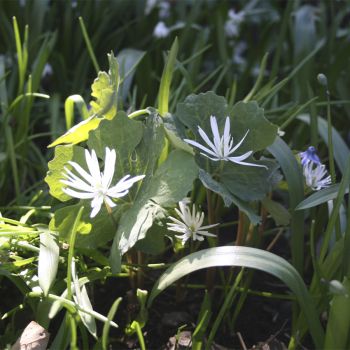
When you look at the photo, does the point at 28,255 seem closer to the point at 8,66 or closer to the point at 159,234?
the point at 159,234

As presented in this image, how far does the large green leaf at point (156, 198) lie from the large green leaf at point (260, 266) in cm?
8

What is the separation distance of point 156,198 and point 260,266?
21 centimetres

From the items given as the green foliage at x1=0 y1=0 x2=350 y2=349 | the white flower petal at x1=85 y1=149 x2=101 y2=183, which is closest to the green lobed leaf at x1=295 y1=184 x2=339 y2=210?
the green foliage at x1=0 y1=0 x2=350 y2=349

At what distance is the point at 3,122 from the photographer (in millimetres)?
1453

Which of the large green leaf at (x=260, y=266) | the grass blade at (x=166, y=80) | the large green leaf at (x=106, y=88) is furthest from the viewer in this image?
the grass blade at (x=166, y=80)

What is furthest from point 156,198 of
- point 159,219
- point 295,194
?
point 295,194

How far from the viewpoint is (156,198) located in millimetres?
1039

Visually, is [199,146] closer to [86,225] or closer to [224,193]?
[224,193]

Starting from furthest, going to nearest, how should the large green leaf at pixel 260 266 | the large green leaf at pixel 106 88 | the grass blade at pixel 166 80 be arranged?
the grass blade at pixel 166 80, the large green leaf at pixel 106 88, the large green leaf at pixel 260 266

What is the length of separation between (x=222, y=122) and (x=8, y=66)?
3.25 feet

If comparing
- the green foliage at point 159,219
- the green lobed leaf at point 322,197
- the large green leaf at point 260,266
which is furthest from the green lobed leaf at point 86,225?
the green lobed leaf at point 322,197

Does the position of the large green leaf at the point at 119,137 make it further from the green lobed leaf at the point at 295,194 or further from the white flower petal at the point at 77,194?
the green lobed leaf at the point at 295,194

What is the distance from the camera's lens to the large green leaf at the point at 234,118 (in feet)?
3.61

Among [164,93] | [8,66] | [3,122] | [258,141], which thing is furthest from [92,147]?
[8,66]
